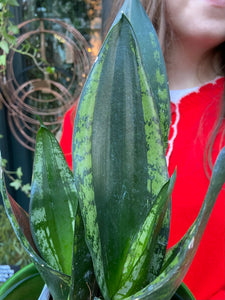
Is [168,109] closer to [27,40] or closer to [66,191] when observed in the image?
[66,191]

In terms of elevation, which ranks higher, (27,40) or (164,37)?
(27,40)

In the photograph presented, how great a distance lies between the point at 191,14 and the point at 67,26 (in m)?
0.83

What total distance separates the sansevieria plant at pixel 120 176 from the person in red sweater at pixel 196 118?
1.14ft

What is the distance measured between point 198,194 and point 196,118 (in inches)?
5.6

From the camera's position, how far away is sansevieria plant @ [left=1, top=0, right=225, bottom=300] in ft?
0.55

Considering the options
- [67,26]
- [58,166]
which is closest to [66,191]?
[58,166]

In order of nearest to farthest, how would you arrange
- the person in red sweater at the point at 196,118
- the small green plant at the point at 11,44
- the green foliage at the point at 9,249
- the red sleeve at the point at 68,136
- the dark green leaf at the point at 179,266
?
the dark green leaf at the point at 179,266, the person in red sweater at the point at 196,118, the red sleeve at the point at 68,136, the small green plant at the point at 11,44, the green foliage at the point at 9,249

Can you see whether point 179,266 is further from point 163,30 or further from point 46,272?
point 163,30

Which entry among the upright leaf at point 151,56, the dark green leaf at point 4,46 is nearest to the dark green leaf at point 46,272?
the upright leaf at point 151,56

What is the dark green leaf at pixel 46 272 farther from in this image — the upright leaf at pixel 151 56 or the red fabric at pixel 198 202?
the red fabric at pixel 198 202

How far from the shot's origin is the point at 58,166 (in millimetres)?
227

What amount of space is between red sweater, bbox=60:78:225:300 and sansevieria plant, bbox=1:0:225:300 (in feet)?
1.19

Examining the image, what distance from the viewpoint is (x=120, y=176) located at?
18cm

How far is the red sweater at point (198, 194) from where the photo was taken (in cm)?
54
